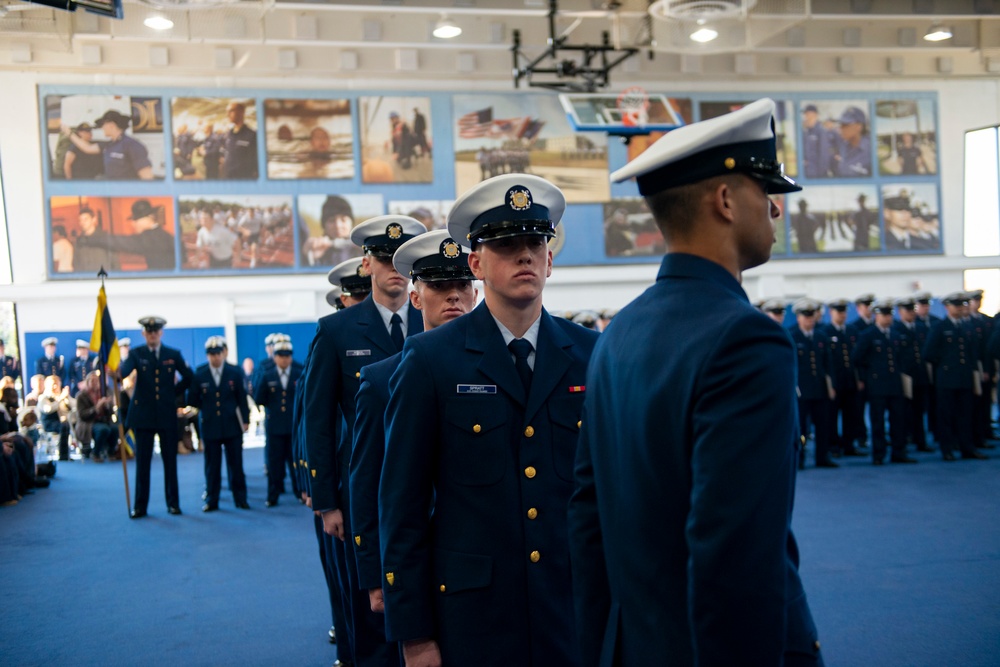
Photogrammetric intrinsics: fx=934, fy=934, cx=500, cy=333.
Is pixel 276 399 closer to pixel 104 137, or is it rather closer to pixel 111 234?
pixel 111 234

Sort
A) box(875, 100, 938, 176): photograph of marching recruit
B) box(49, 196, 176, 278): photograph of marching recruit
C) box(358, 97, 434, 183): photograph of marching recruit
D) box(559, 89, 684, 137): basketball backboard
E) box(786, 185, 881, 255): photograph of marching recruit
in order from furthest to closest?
box(875, 100, 938, 176): photograph of marching recruit → box(786, 185, 881, 255): photograph of marching recruit → box(358, 97, 434, 183): photograph of marching recruit → box(49, 196, 176, 278): photograph of marching recruit → box(559, 89, 684, 137): basketball backboard

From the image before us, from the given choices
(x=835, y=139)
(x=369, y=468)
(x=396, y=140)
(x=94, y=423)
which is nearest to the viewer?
(x=369, y=468)

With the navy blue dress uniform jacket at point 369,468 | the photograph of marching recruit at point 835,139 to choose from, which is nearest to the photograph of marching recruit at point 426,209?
the photograph of marching recruit at point 835,139

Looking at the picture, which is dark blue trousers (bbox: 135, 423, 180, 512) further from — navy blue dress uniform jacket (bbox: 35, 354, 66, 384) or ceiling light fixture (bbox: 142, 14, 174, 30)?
navy blue dress uniform jacket (bbox: 35, 354, 66, 384)

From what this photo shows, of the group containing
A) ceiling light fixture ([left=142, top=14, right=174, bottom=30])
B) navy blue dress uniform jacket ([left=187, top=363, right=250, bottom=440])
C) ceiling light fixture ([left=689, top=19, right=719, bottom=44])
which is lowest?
navy blue dress uniform jacket ([left=187, top=363, right=250, bottom=440])

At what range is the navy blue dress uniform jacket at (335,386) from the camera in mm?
3855

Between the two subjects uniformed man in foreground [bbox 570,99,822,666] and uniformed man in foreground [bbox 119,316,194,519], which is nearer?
uniformed man in foreground [bbox 570,99,822,666]

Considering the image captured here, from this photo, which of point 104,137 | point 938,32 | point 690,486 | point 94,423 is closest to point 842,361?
point 938,32

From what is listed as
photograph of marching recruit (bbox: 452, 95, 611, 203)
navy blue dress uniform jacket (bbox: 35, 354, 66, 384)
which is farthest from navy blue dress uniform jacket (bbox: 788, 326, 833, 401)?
navy blue dress uniform jacket (bbox: 35, 354, 66, 384)

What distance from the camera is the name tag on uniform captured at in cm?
239

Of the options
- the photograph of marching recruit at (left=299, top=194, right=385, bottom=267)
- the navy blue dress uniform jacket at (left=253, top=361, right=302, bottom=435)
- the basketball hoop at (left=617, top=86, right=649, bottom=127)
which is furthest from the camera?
the photograph of marching recruit at (left=299, top=194, right=385, bottom=267)

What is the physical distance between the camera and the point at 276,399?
10.8 metres

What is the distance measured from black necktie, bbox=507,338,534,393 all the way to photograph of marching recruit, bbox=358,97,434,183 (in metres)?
15.6

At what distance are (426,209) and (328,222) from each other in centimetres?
188
